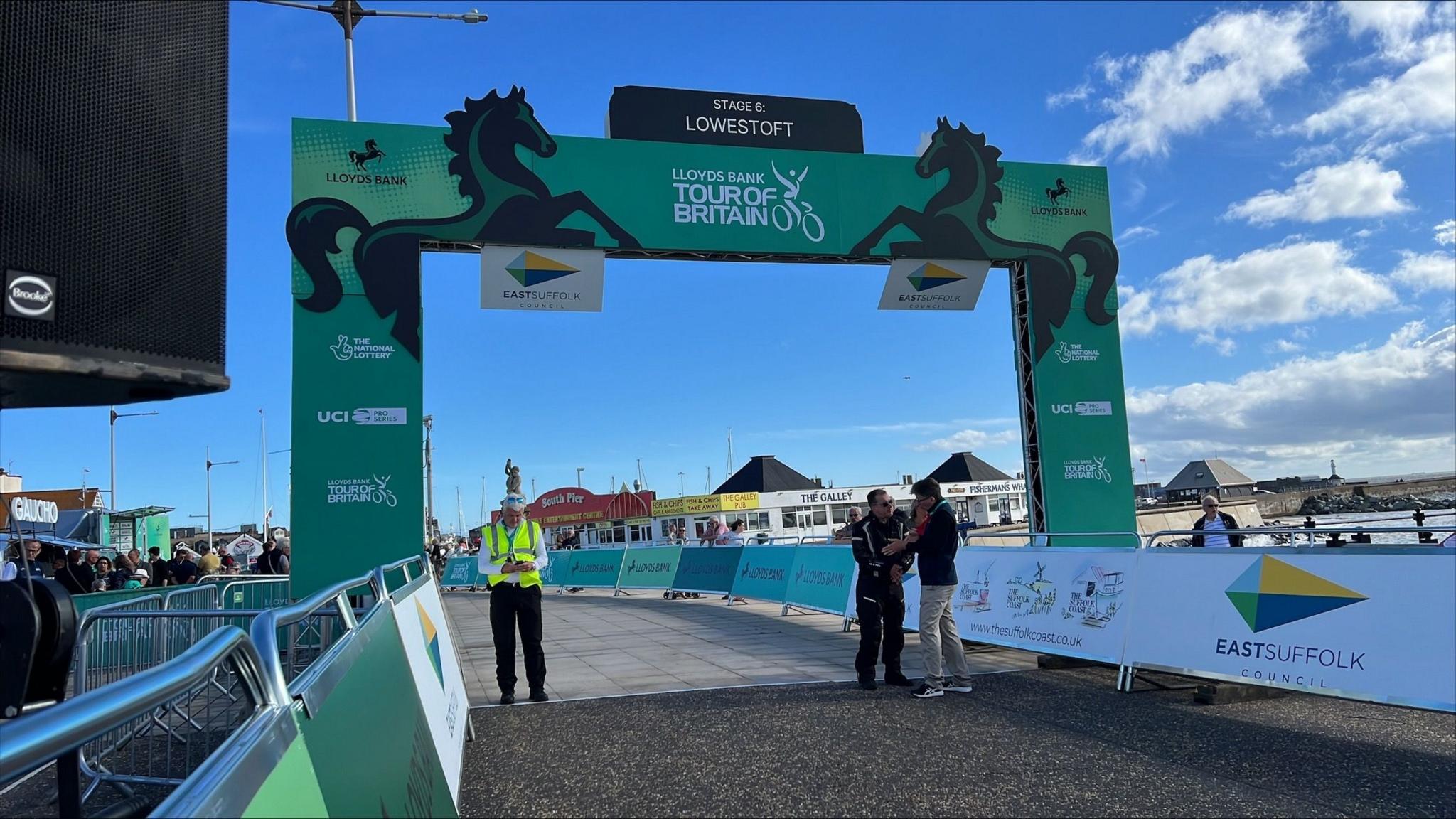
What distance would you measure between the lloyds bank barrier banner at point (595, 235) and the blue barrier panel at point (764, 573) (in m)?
5.09

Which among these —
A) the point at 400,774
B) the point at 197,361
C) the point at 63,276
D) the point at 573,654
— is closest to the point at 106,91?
the point at 63,276

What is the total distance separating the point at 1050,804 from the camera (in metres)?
5.02

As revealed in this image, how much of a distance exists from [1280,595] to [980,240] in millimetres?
Result: 7617

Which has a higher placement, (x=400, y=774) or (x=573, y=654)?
(x=400, y=774)

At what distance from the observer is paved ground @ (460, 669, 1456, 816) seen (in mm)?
5099

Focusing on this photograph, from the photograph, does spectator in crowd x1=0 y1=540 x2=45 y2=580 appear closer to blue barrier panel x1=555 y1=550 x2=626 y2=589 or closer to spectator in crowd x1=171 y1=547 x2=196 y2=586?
spectator in crowd x1=171 y1=547 x2=196 y2=586

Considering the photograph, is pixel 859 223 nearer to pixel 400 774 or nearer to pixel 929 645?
pixel 929 645

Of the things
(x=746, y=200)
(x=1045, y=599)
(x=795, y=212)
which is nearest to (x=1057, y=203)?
(x=795, y=212)

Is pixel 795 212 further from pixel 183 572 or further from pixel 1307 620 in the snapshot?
pixel 183 572

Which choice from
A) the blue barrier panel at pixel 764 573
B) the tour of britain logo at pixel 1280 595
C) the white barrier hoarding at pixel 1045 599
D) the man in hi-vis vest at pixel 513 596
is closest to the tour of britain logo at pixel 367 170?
the man in hi-vis vest at pixel 513 596

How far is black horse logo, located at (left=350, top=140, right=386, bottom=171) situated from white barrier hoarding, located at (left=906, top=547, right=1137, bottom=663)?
8319mm

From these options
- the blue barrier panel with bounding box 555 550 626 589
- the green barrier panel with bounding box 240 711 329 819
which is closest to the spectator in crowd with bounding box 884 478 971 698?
the green barrier panel with bounding box 240 711 329 819

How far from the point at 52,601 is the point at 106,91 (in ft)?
5.09

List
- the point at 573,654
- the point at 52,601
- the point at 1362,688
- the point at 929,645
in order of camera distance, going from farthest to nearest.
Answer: the point at 573,654
the point at 929,645
the point at 1362,688
the point at 52,601
